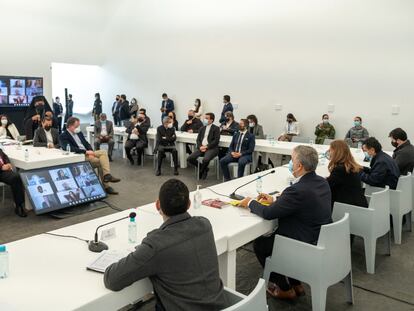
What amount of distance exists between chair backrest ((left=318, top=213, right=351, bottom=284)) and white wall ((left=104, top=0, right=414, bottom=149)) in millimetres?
6688

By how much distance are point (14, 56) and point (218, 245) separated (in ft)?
38.9

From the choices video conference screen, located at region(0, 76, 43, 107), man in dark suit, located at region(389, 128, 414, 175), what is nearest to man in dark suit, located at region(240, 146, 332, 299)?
man in dark suit, located at region(389, 128, 414, 175)

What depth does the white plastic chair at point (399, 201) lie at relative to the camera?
4182mm

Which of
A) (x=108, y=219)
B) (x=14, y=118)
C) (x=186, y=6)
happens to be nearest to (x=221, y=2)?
(x=186, y=6)

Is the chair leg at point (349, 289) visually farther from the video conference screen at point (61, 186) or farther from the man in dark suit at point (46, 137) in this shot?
the man in dark suit at point (46, 137)

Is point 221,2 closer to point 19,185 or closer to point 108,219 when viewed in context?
point 19,185

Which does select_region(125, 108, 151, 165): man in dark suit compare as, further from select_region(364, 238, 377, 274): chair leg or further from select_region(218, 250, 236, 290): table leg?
select_region(218, 250, 236, 290): table leg

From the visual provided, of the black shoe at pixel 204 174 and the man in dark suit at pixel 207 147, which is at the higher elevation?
the man in dark suit at pixel 207 147

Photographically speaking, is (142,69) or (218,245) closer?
(218,245)

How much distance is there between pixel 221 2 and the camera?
36.8 feet

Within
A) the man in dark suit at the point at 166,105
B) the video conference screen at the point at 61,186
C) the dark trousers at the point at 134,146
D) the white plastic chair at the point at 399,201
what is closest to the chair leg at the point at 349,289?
the white plastic chair at the point at 399,201

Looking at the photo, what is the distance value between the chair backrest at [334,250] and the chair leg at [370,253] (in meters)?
0.80

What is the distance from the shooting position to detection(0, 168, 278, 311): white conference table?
5.81 feet

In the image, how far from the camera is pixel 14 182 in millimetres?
5055
